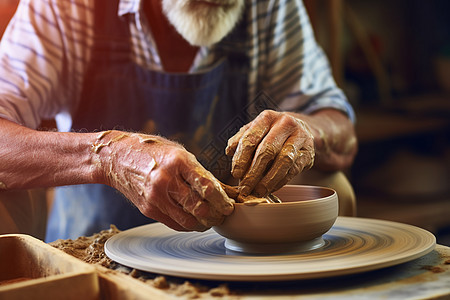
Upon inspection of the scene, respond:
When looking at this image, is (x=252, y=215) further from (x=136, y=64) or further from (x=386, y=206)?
(x=386, y=206)

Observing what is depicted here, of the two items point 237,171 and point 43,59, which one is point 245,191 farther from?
point 43,59

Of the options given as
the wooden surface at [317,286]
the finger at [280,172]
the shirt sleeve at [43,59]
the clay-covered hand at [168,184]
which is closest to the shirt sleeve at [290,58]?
the shirt sleeve at [43,59]

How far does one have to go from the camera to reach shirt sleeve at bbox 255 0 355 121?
174 cm

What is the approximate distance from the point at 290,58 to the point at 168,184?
3.16ft

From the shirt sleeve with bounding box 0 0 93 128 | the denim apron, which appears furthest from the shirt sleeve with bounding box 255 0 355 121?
the shirt sleeve with bounding box 0 0 93 128

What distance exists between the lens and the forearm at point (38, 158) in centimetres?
119

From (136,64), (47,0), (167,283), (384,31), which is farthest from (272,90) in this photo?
(384,31)

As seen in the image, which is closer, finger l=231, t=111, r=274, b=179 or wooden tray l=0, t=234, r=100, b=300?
wooden tray l=0, t=234, r=100, b=300

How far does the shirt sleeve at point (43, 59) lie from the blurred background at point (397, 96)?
1374 millimetres

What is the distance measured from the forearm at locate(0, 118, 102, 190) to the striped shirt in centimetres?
9

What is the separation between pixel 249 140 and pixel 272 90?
789 millimetres

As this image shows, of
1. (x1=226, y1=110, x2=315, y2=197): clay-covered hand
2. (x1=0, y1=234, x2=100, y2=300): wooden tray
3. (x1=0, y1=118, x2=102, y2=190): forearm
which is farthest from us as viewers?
(x1=0, y1=118, x2=102, y2=190): forearm

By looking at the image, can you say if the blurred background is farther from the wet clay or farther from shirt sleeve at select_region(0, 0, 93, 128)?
the wet clay

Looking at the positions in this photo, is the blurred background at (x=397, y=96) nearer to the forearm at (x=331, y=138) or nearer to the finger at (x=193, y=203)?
the forearm at (x=331, y=138)
